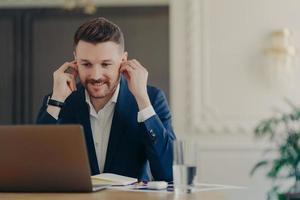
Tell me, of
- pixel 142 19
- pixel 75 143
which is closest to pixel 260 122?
pixel 142 19

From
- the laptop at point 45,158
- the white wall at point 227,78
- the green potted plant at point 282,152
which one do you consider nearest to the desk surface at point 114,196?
the laptop at point 45,158

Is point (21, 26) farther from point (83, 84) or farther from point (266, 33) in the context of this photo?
point (83, 84)

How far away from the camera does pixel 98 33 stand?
2.08 m

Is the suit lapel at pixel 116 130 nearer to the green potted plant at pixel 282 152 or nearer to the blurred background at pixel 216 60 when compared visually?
the green potted plant at pixel 282 152

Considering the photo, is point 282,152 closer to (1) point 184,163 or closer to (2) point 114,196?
(1) point 184,163

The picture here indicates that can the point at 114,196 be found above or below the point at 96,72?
below

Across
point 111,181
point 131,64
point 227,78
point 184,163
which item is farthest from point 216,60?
point 184,163

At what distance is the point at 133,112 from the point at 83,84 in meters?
0.19

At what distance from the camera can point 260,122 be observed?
4629mm

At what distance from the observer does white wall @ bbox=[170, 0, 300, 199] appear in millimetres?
4645

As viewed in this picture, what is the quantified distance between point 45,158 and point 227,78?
330 cm

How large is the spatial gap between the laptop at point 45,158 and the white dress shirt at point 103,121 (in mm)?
547

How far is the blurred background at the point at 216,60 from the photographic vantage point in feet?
15.2

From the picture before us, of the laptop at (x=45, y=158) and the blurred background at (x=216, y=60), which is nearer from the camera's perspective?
the laptop at (x=45, y=158)
